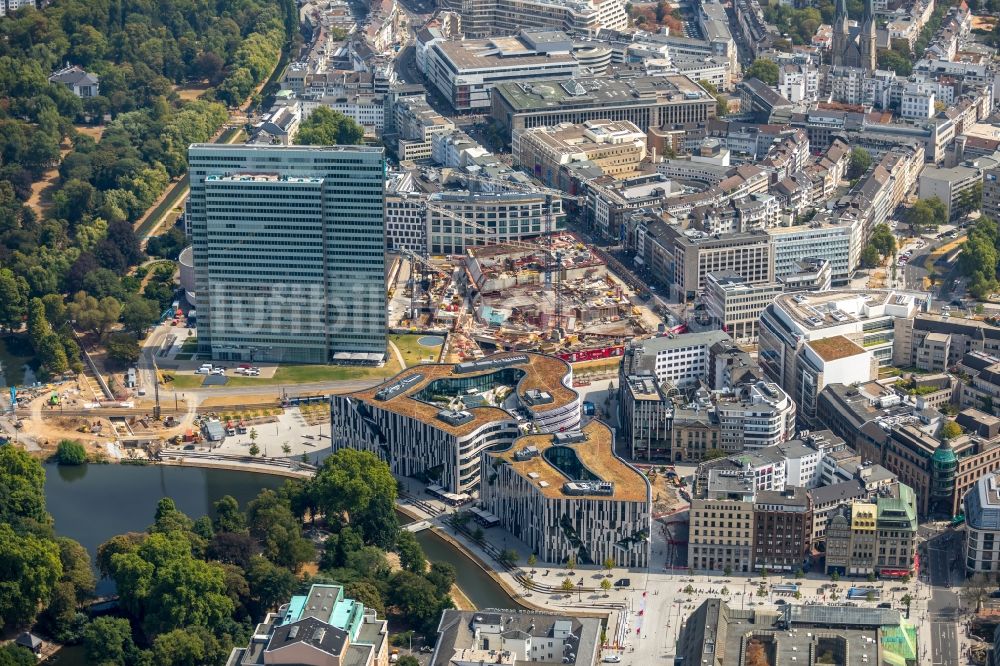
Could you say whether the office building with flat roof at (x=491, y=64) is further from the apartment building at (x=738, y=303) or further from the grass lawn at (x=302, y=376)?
the grass lawn at (x=302, y=376)

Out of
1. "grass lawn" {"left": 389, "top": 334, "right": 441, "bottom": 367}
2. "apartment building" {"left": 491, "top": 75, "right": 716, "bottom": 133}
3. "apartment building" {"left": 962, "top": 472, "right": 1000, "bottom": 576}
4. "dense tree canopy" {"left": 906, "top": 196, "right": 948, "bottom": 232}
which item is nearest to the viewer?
"apartment building" {"left": 962, "top": 472, "right": 1000, "bottom": 576}

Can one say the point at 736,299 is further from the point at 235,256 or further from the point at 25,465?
the point at 25,465

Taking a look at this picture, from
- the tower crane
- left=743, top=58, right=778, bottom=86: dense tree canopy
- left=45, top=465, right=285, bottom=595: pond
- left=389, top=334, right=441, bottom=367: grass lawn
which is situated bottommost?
left=45, top=465, right=285, bottom=595: pond

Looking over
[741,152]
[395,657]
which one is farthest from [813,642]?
[741,152]

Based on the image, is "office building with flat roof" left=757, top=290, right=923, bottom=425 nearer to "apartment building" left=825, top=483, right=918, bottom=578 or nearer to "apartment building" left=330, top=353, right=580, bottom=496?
"apartment building" left=330, top=353, right=580, bottom=496

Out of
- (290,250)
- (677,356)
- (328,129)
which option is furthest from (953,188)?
(290,250)

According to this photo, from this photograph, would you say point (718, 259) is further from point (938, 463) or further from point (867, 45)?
point (867, 45)

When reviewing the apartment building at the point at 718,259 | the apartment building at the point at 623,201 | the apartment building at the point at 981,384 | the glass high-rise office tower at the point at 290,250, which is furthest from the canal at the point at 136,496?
the apartment building at the point at 623,201

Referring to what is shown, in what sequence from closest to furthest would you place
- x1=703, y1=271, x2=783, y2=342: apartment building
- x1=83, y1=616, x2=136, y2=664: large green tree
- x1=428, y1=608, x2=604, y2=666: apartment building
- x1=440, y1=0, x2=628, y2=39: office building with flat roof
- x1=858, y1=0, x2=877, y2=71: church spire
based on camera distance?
1. x1=428, y1=608, x2=604, y2=666: apartment building
2. x1=83, y1=616, x2=136, y2=664: large green tree
3. x1=703, y1=271, x2=783, y2=342: apartment building
4. x1=858, y1=0, x2=877, y2=71: church spire
5. x1=440, y1=0, x2=628, y2=39: office building with flat roof

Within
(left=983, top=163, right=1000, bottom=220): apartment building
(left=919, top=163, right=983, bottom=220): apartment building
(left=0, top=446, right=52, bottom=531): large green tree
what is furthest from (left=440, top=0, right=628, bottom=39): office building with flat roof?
(left=0, top=446, right=52, bottom=531): large green tree
